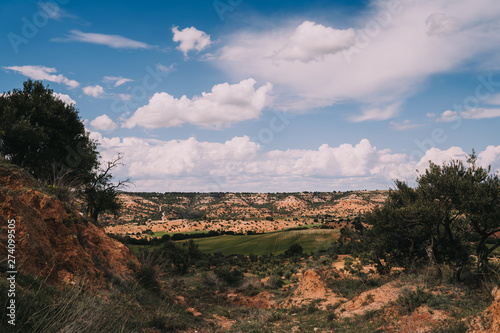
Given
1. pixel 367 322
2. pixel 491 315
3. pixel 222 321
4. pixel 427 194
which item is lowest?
pixel 222 321

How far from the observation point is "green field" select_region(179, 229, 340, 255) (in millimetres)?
64375

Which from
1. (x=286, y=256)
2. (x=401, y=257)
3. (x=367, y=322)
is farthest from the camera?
(x=286, y=256)

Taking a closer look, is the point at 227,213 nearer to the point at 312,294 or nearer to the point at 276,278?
the point at 276,278

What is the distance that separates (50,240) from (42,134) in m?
12.8

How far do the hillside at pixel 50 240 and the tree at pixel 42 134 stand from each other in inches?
217

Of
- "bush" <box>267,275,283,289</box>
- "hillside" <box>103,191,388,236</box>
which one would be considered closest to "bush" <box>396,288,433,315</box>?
"bush" <box>267,275,283,289</box>

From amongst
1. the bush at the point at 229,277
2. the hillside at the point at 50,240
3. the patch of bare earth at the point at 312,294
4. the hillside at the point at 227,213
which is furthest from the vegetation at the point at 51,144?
the hillside at the point at 227,213

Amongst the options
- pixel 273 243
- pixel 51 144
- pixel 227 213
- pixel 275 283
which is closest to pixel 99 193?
pixel 51 144

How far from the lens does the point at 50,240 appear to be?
36.0ft

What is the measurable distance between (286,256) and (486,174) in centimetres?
4341

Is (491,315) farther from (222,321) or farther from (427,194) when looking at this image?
(222,321)

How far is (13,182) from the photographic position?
12312mm

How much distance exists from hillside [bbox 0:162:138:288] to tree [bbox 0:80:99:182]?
5.51m

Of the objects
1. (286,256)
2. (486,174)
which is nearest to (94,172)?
(486,174)
